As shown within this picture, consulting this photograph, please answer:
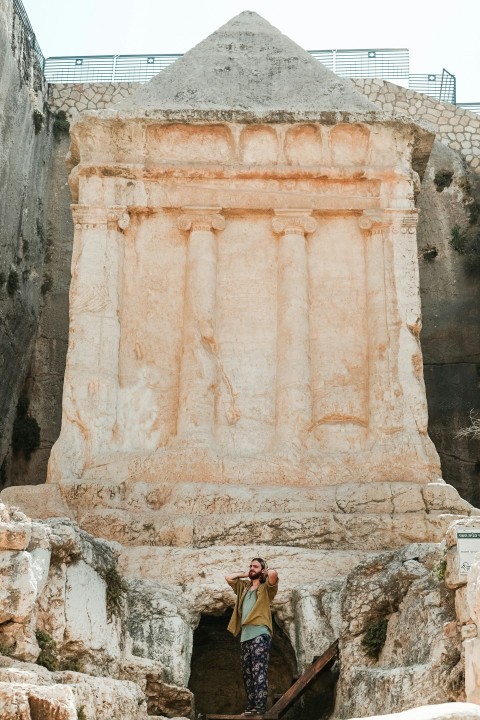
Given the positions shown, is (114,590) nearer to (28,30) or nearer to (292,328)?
(292,328)

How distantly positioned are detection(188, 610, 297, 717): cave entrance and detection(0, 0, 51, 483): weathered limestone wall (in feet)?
25.8

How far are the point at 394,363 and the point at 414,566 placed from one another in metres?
4.73

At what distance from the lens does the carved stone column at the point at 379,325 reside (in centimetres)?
1616

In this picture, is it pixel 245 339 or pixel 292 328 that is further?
pixel 245 339

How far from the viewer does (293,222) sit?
17.4m

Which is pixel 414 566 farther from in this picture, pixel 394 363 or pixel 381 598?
pixel 394 363

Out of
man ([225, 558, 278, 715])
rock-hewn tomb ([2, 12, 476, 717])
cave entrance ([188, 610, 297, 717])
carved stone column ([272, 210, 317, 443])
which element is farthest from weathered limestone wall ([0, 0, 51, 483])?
man ([225, 558, 278, 715])

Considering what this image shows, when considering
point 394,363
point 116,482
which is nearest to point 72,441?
point 116,482

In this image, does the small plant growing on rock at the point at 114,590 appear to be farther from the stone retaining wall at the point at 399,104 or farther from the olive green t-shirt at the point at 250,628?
the stone retaining wall at the point at 399,104

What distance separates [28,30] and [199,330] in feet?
30.6

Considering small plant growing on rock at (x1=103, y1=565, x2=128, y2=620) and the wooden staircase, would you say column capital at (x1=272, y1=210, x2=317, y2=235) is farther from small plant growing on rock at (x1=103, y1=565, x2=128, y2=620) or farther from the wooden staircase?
the wooden staircase

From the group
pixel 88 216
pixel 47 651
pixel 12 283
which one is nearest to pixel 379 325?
pixel 88 216

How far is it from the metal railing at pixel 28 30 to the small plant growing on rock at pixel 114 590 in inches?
508

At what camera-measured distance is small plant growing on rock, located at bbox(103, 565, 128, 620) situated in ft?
40.3
